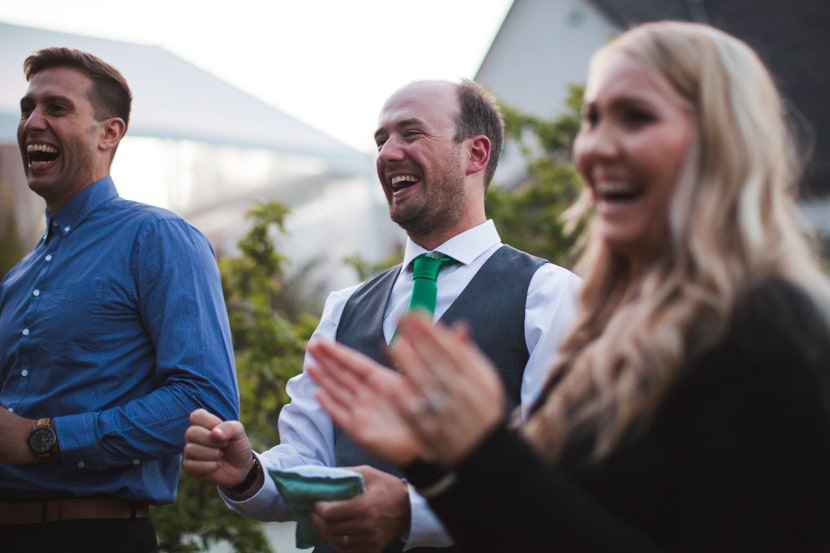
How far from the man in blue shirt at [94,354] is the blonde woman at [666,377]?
121 cm

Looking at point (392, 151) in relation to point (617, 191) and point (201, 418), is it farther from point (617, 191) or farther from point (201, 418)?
point (617, 191)

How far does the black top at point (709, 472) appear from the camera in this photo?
1.07 m

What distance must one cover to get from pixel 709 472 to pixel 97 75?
7.96ft

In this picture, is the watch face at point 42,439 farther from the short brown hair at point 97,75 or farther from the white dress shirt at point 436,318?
the short brown hair at point 97,75

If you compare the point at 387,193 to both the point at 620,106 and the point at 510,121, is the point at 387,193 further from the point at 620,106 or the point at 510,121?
the point at 510,121

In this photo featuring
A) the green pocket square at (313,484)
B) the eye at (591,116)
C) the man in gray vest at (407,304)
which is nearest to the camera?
the eye at (591,116)

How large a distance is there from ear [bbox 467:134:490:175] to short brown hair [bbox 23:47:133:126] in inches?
46.2

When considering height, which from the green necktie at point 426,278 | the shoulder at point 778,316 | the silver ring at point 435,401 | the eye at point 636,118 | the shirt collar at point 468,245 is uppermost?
the eye at point 636,118

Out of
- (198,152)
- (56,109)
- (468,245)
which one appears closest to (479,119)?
(468,245)

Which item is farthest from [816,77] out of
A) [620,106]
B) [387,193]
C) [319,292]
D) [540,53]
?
[620,106]

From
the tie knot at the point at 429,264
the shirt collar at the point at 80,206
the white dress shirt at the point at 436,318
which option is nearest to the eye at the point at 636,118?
the white dress shirt at the point at 436,318

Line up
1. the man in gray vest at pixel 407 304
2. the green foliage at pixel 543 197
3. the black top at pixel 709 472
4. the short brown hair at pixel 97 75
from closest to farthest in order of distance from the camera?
the black top at pixel 709 472, the man in gray vest at pixel 407 304, the short brown hair at pixel 97 75, the green foliage at pixel 543 197

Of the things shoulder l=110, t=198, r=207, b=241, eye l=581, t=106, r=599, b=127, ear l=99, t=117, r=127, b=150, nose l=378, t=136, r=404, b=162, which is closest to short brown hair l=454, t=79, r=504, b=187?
nose l=378, t=136, r=404, b=162

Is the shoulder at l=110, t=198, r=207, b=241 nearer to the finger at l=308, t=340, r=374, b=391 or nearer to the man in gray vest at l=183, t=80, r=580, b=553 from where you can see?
the man in gray vest at l=183, t=80, r=580, b=553
